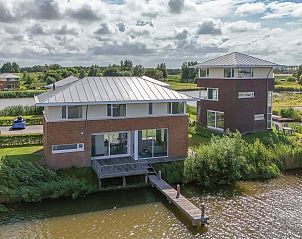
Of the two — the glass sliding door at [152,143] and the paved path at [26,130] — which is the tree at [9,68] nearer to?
the paved path at [26,130]

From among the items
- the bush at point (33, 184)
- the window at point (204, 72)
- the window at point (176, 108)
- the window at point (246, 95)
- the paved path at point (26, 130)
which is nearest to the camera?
the bush at point (33, 184)

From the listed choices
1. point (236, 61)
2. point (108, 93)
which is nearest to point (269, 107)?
point (236, 61)

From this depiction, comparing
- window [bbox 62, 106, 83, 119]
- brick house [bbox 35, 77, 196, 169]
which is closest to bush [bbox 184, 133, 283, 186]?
brick house [bbox 35, 77, 196, 169]

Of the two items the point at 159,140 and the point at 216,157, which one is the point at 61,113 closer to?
the point at 159,140

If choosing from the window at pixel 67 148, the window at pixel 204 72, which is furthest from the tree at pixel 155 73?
the window at pixel 67 148

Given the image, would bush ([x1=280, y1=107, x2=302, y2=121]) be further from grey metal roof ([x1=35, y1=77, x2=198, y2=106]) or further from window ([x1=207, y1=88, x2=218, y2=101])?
grey metal roof ([x1=35, y1=77, x2=198, y2=106])

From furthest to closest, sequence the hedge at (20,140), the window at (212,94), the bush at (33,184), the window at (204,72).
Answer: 1. the window at (204,72)
2. the window at (212,94)
3. the hedge at (20,140)
4. the bush at (33,184)
